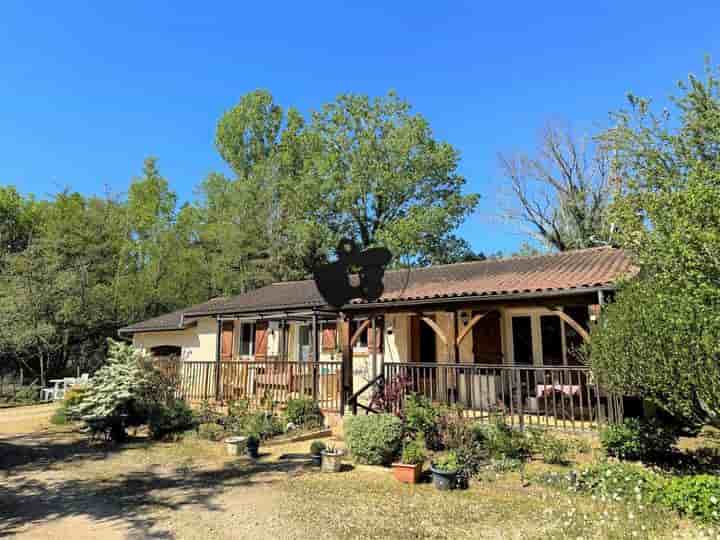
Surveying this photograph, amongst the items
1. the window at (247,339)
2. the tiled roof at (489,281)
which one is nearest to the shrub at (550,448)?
the tiled roof at (489,281)

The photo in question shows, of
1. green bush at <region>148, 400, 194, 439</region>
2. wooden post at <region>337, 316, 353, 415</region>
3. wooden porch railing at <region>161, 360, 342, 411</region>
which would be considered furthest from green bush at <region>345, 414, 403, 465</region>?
green bush at <region>148, 400, 194, 439</region>

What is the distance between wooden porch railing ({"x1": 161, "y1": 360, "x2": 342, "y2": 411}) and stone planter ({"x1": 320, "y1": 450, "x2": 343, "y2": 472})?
4.03 metres

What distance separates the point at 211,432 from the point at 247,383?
282 centimetres

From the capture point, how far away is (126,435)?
9.66m

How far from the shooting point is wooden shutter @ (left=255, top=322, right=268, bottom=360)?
15852mm

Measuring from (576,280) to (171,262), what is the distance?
22.5m

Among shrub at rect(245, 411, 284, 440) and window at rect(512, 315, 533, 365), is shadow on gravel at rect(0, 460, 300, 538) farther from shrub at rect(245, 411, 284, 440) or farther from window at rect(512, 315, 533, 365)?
window at rect(512, 315, 533, 365)

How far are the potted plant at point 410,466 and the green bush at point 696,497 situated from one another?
9.34ft

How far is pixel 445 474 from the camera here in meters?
5.87

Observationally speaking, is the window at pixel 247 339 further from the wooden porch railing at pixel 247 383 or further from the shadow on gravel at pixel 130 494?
the shadow on gravel at pixel 130 494

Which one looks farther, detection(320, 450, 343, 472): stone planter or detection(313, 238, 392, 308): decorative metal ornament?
detection(313, 238, 392, 308): decorative metal ornament

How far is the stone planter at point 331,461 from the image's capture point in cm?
678

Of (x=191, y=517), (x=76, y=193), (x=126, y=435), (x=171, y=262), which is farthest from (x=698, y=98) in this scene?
(x=76, y=193)

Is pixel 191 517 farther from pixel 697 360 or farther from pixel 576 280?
pixel 576 280
